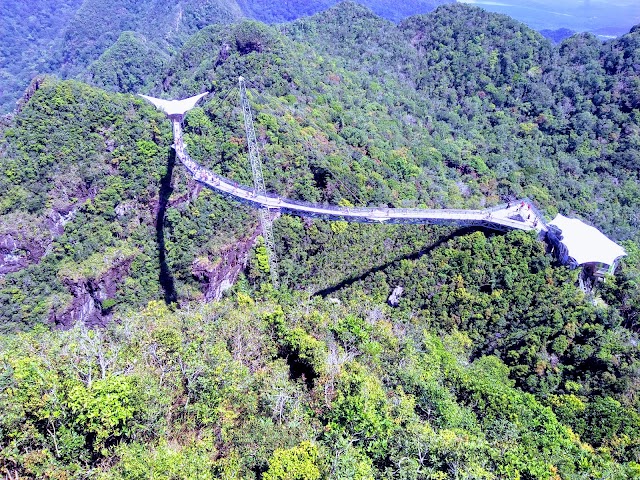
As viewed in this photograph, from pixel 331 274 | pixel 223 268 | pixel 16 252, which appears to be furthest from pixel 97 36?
pixel 331 274

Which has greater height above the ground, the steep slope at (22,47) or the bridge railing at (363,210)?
the bridge railing at (363,210)

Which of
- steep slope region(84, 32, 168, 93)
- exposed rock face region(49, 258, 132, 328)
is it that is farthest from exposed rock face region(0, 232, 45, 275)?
steep slope region(84, 32, 168, 93)

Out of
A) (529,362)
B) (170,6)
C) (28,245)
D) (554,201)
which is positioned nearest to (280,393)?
(529,362)

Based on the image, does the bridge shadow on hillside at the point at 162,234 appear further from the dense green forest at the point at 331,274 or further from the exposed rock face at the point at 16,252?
the exposed rock face at the point at 16,252

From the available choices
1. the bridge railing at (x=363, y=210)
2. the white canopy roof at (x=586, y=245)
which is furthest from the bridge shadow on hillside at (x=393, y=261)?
the white canopy roof at (x=586, y=245)

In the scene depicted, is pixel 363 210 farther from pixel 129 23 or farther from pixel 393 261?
pixel 129 23
